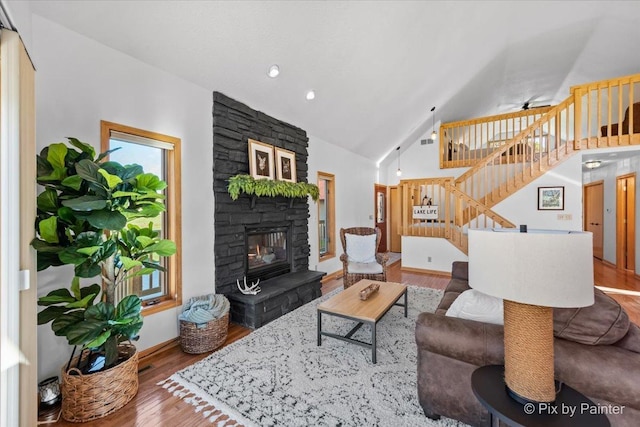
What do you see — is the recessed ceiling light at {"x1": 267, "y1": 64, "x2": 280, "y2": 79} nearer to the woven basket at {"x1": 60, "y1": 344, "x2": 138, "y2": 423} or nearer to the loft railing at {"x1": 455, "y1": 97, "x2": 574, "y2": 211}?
the woven basket at {"x1": 60, "y1": 344, "x2": 138, "y2": 423}

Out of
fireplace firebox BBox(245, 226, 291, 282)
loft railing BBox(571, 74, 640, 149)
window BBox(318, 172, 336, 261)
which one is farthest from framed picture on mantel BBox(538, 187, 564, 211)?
fireplace firebox BBox(245, 226, 291, 282)

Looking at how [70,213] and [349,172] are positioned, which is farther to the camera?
[349,172]

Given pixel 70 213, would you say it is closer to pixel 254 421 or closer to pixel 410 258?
pixel 254 421

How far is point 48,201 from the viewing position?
63.6 inches

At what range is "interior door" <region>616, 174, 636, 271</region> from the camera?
5.23m

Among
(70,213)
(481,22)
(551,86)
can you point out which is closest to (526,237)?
(70,213)

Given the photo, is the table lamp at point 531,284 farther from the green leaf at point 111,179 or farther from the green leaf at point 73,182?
the green leaf at point 73,182

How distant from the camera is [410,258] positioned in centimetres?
595

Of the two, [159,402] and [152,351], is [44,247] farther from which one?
[152,351]

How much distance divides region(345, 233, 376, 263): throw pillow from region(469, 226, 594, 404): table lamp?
10.1 feet

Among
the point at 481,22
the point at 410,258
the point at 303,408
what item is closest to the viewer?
the point at 303,408

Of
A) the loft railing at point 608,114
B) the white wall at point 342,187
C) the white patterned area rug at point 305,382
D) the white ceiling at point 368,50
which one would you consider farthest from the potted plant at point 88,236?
the loft railing at point 608,114

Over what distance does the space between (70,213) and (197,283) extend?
146 centimetres

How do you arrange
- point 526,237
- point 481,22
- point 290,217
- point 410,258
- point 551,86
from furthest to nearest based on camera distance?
point 551,86 < point 410,258 < point 290,217 < point 481,22 < point 526,237
